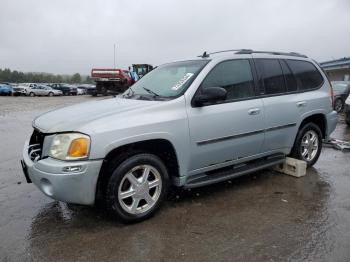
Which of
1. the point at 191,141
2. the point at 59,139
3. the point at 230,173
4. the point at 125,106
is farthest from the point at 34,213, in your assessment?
the point at 230,173

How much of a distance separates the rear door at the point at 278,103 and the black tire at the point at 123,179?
171cm

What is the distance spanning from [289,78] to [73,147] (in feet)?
11.2

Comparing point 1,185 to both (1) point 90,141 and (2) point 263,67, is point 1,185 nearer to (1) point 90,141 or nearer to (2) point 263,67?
(1) point 90,141

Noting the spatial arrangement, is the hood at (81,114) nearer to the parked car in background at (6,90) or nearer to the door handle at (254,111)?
the door handle at (254,111)

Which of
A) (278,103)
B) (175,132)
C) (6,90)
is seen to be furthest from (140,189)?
(6,90)

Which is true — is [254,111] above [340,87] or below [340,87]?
below

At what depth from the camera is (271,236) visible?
346 cm

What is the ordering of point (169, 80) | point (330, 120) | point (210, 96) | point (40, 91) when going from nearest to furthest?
1. point (210, 96)
2. point (169, 80)
3. point (330, 120)
4. point (40, 91)

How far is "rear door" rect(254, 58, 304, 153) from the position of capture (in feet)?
15.8

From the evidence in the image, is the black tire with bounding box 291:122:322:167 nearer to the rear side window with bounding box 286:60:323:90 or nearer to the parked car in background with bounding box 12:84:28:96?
the rear side window with bounding box 286:60:323:90

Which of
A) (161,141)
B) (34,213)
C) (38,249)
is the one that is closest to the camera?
(38,249)

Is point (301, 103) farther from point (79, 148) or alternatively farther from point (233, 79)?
point (79, 148)

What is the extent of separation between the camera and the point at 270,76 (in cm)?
499

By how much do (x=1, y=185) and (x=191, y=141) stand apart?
305cm
